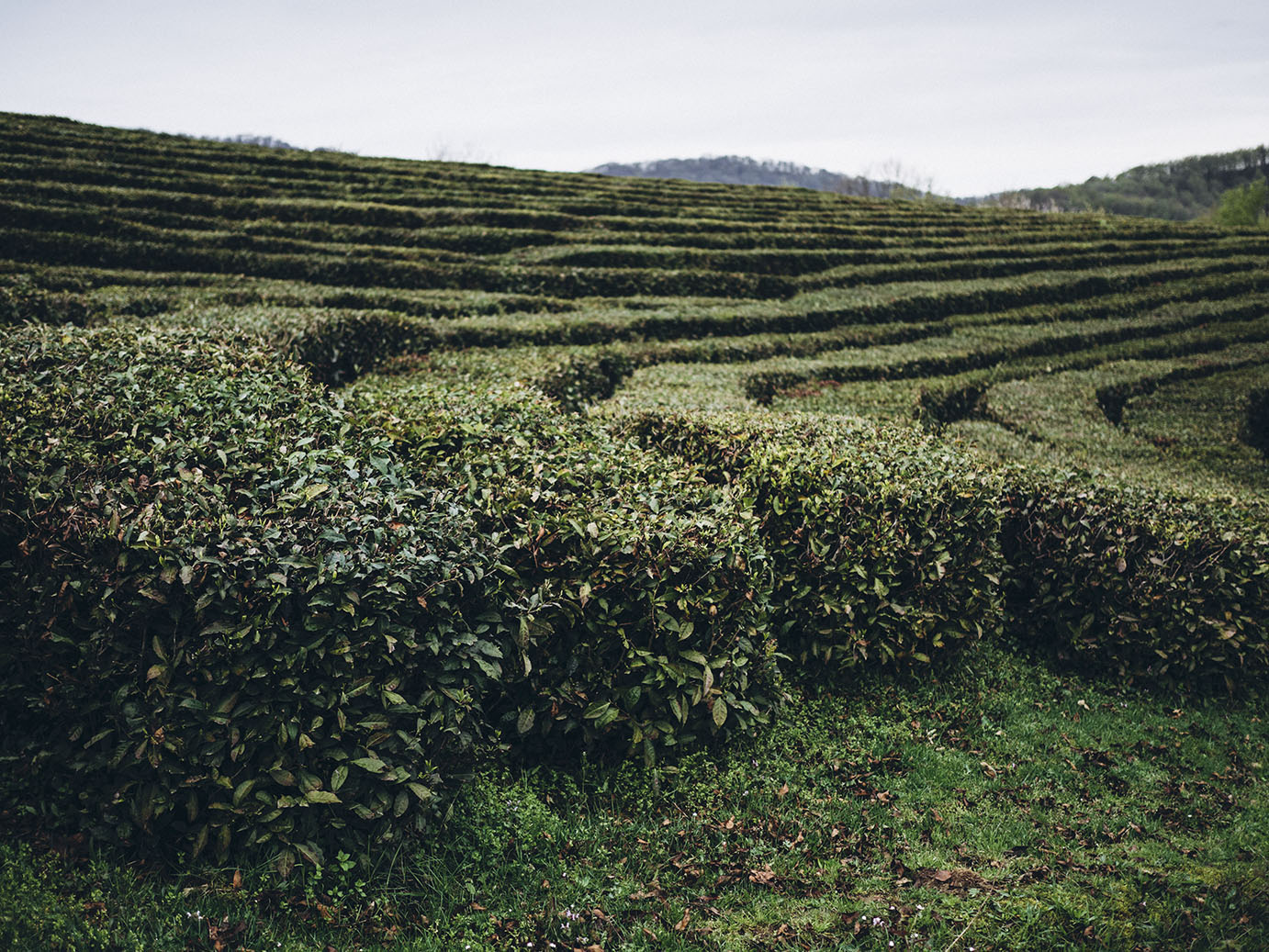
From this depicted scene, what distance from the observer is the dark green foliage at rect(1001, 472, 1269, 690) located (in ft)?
21.9

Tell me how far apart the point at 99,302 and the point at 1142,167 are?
6137 inches

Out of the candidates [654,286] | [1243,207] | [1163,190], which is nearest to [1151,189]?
[1163,190]

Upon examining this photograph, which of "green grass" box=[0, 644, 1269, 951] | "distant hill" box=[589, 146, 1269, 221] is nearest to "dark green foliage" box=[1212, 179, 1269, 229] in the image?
"distant hill" box=[589, 146, 1269, 221]

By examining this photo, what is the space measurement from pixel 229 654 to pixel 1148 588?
7.19 m

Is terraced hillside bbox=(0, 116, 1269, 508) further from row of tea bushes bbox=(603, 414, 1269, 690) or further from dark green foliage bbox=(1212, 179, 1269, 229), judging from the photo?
dark green foliage bbox=(1212, 179, 1269, 229)

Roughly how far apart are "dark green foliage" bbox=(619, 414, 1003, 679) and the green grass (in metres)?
0.52

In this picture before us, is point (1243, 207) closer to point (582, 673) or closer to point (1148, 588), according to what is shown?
point (1148, 588)

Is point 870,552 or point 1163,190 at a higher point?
point 1163,190

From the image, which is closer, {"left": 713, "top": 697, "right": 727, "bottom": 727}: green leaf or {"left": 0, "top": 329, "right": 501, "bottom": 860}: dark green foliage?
{"left": 0, "top": 329, "right": 501, "bottom": 860}: dark green foliage

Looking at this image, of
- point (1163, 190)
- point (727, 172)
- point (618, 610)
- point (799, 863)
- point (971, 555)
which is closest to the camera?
point (799, 863)

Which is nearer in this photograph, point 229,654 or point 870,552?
point 229,654

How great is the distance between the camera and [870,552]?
5.82 metres

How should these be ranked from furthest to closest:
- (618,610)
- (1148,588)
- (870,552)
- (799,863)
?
(1148,588) < (870,552) < (618,610) < (799,863)

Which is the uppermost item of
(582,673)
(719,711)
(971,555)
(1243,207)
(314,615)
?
(1243,207)
